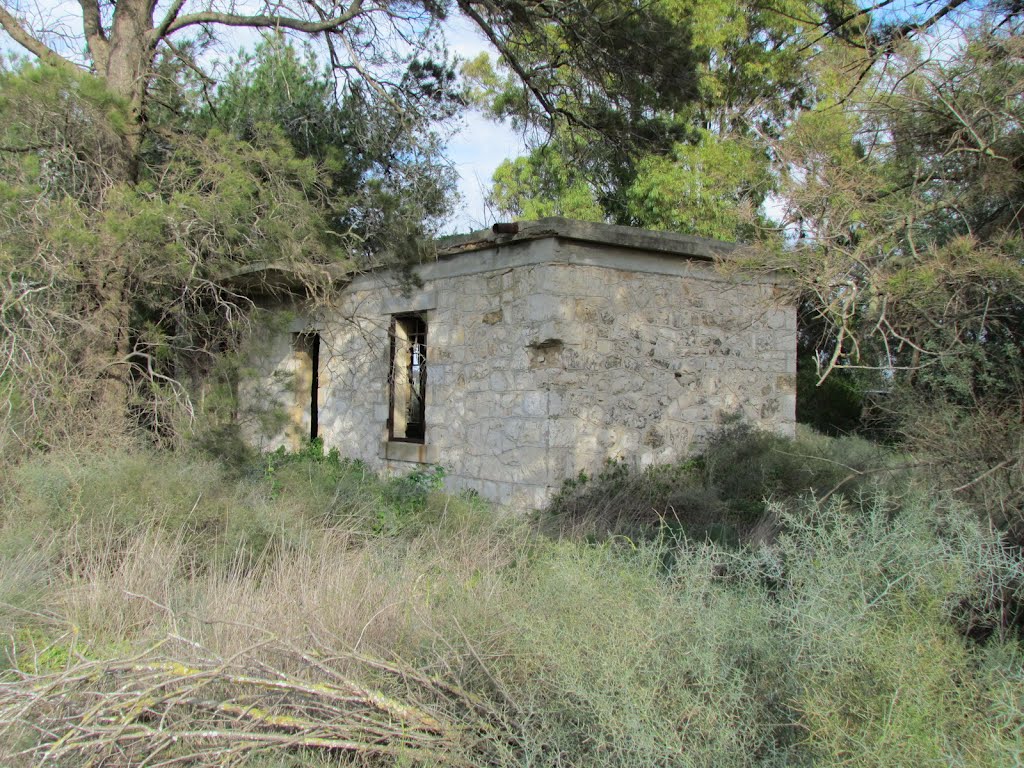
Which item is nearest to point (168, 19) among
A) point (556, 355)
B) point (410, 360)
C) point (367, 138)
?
point (367, 138)

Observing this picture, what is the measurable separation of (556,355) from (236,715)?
16.2 feet

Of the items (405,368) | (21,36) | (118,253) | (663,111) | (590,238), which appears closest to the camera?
(118,253)

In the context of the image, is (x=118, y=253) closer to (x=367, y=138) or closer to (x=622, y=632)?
(x=367, y=138)

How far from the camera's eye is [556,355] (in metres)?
7.53

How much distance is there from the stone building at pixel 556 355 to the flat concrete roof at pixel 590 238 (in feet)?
0.06

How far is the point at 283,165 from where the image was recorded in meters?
7.71

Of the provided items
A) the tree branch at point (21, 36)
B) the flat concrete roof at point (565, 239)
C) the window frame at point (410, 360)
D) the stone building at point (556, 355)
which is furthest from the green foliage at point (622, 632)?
the tree branch at point (21, 36)

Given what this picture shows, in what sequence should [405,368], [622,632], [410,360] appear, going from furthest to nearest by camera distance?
[410,360] < [405,368] < [622,632]

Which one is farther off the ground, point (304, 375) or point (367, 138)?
point (367, 138)

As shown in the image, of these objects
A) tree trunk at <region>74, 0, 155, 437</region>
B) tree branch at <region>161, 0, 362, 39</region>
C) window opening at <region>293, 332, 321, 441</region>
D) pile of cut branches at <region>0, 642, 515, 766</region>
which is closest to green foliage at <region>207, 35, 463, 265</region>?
tree branch at <region>161, 0, 362, 39</region>

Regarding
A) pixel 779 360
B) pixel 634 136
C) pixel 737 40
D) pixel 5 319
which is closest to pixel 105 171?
pixel 5 319

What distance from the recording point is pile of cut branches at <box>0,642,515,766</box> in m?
2.75

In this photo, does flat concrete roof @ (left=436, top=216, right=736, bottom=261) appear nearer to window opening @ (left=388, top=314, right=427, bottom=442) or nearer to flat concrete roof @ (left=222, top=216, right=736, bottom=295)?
flat concrete roof @ (left=222, top=216, right=736, bottom=295)

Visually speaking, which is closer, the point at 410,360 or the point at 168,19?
the point at 168,19
